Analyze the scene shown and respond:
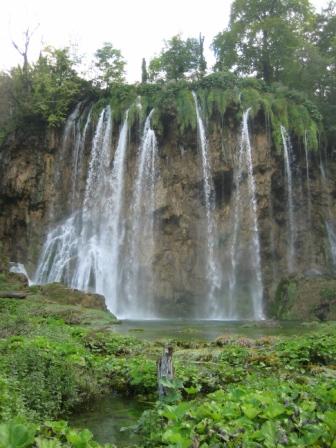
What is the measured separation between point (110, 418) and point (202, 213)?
891 inches


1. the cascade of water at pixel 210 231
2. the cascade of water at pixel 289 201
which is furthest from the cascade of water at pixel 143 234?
the cascade of water at pixel 289 201

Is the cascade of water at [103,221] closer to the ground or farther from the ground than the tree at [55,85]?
closer to the ground

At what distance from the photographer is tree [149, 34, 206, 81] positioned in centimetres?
3862

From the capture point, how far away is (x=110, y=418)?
5.44m

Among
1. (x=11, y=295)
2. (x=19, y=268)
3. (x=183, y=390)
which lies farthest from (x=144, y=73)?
(x=183, y=390)

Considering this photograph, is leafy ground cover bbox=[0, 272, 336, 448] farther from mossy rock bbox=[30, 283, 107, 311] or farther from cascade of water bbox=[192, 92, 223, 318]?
cascade of water bbox=[192, 92, 223, 318]

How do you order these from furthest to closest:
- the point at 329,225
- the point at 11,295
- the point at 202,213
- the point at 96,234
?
the point at 329,225, the point at 96,234, the point at 202,213, the point at 11,295

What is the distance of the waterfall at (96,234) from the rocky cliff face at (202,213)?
49 centimetres

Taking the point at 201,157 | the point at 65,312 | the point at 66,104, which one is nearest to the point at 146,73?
the point at 66,104

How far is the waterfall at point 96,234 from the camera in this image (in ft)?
86.7

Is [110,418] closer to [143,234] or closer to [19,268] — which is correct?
[143,234]

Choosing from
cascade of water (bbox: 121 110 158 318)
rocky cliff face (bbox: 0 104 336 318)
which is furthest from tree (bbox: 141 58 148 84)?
cascade of water (bbox: 121 110 158 318)

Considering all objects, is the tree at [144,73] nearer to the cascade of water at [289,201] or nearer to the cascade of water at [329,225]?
the cascade of water at [289,201]

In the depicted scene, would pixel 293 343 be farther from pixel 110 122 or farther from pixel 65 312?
pixel 110 122
